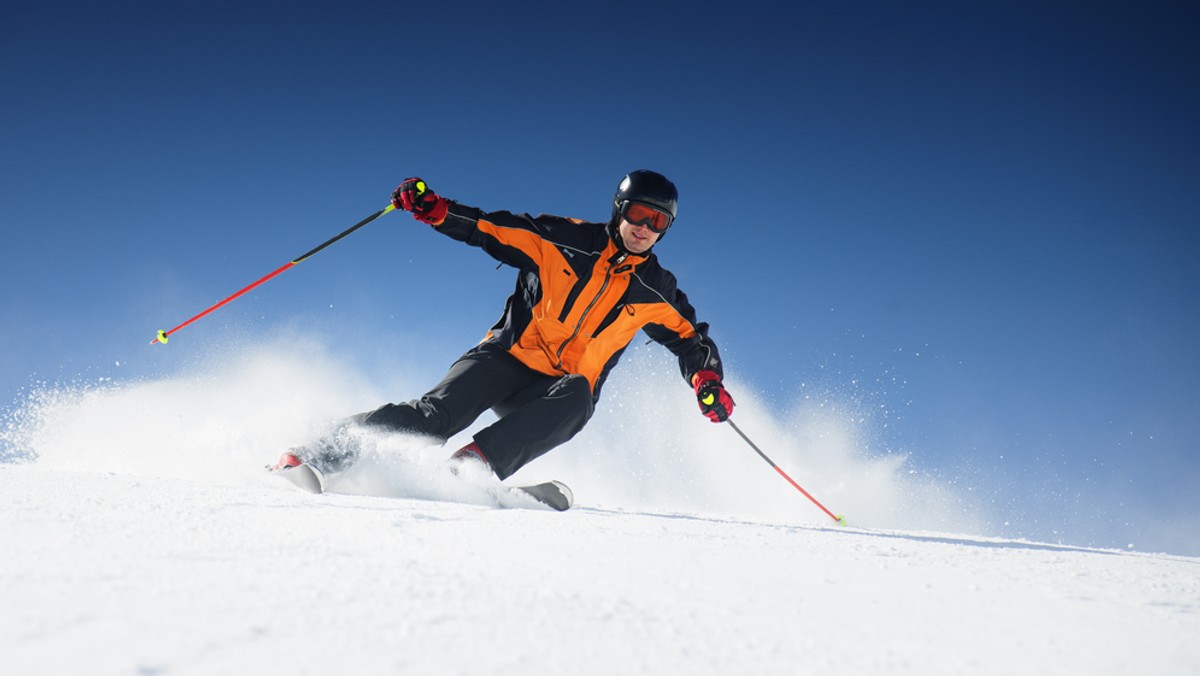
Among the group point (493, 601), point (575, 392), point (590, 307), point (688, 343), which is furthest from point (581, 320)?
point (493, 601)

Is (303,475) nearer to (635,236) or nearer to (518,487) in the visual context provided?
(518,487)

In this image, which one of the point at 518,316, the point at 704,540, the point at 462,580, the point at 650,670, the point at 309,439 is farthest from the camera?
the point at 518,316

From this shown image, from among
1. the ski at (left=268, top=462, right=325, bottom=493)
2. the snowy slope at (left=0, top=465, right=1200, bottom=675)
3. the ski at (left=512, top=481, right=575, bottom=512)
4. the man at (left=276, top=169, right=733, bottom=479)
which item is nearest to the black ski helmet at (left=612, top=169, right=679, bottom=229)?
the man at (left=276, top=169, right=733, bottom=479)

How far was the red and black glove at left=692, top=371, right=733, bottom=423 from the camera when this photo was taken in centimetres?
419

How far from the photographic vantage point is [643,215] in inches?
157

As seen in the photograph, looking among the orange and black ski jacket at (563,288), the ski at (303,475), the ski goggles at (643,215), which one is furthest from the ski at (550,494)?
the ski goggles at (643,215)

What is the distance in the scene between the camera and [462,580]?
42.1 inches

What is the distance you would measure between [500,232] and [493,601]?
3.12 meters

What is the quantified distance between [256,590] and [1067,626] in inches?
53.1

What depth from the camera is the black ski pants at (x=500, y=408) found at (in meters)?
3.09

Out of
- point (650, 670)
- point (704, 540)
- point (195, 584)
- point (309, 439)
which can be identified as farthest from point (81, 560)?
point (309, 439)

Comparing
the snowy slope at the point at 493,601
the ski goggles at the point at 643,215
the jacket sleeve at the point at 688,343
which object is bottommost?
the snowy slope at the point at 493,601

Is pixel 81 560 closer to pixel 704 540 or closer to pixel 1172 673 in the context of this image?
pixel 704 540

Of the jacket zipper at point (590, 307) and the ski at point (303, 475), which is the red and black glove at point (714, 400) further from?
the ski at point (303, 475)
